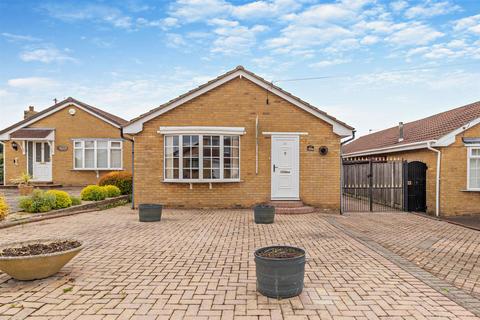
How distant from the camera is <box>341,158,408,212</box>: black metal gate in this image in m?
13.2

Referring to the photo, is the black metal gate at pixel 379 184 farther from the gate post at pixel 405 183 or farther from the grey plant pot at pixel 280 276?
the grey plant pot at pixel 280 276

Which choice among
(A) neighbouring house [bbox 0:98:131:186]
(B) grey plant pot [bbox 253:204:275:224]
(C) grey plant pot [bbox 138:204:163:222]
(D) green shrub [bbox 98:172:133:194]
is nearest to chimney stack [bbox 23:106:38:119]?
(A) neighbouring house [bbox 0:98:131:186]

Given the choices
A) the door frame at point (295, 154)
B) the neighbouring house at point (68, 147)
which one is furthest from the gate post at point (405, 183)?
the neighbouring house at point (68, 147)

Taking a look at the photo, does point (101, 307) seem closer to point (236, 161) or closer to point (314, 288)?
point (314, 288)

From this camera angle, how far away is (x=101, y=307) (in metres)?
3.89

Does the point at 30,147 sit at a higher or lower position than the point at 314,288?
higher

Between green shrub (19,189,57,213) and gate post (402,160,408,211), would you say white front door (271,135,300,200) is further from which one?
green shrub (19,189,57,213)

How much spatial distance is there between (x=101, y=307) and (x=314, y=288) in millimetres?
2838

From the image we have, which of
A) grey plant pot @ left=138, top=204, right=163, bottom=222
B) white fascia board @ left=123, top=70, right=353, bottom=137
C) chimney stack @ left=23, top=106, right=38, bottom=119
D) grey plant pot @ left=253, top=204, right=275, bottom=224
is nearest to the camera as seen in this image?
grey plant pot @ left=253, top=204, right=275, bottom=224

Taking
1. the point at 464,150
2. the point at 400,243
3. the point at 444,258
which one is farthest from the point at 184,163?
the point at 464,150

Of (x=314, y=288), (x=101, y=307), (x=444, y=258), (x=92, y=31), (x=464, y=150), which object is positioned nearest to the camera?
(x=101, y=307)

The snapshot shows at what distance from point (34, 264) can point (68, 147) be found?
17.2 metres

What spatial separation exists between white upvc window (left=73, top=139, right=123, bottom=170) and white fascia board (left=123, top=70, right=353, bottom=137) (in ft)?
26.8

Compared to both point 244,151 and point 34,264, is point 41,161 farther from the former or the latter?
point 34,264
